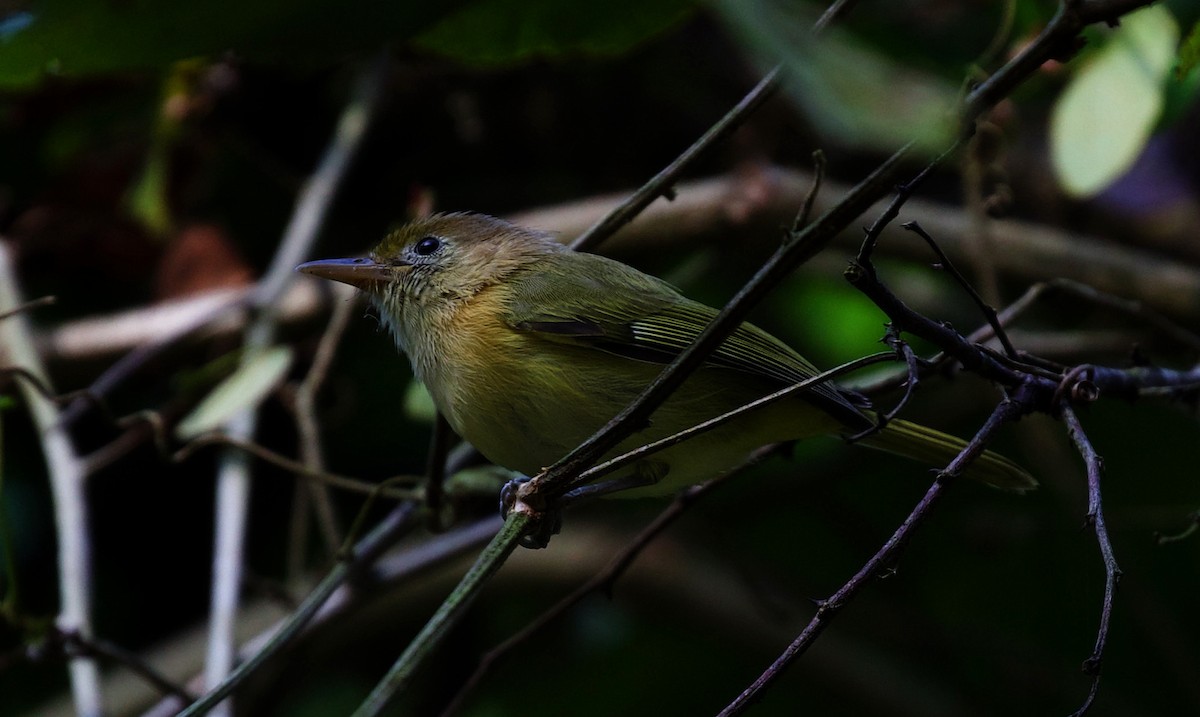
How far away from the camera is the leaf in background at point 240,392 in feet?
9.77

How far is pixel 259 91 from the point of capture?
14.9 feet

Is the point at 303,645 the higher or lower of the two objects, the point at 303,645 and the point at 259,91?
the lower

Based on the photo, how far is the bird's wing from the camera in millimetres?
2438

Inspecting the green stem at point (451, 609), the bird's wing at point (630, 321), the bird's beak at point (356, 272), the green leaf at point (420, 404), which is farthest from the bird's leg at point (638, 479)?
the bird's beak at point (356, 272)

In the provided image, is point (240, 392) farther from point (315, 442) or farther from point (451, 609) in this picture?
point (451, 609)

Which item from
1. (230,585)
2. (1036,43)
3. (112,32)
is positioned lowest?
(230,585)

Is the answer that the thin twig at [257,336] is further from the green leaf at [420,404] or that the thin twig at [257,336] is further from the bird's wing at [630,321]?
the bird's wing at [630,321]

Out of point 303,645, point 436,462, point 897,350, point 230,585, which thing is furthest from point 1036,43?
point 303,645

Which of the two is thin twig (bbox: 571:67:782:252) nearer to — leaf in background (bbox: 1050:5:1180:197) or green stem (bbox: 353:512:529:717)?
green stem (bbox: 353:512:529:717)

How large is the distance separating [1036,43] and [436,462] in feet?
4.72

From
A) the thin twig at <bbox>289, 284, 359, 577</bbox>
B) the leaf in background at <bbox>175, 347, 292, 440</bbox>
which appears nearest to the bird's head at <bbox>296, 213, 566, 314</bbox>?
the thin twig at <bbox>289, 284, 359, 577</bbox>

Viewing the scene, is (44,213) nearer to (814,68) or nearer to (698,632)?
(698,632)

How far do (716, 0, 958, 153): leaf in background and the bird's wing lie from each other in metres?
1.32

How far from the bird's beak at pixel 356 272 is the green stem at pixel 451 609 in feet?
4.51
